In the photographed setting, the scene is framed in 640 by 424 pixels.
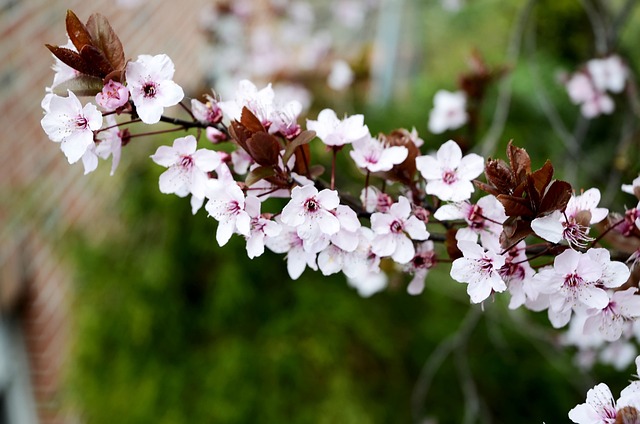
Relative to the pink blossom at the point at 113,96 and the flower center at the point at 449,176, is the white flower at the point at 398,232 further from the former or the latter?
the pink blossom at the point at 113,96

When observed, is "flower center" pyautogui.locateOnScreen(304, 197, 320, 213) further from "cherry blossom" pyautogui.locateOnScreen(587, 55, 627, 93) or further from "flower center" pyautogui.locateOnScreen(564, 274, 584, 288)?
"cherry blossom" pyautogui.locateOnScreen(587, 55, 627, 93)

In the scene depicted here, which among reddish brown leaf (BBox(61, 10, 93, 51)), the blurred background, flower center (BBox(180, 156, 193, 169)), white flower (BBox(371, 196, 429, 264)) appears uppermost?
reddish brown leaf (BBox(61, 10, 93, 51))

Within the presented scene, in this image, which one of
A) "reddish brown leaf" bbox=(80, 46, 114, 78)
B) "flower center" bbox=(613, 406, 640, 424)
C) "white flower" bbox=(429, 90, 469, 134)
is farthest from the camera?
"white flower" bbox=(429, 90, 469, 134)

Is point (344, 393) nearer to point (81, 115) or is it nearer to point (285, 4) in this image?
point (81, 115)

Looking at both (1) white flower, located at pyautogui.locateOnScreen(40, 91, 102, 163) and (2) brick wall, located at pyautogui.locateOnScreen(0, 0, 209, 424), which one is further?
(2) brick wall, located at pyautogui.locateOnScreen(0, 0, 209, 424)

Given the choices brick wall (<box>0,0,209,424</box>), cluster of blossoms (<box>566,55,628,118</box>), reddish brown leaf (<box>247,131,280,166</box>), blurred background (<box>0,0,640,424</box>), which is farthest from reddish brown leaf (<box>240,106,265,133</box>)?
brick wall (<box>0,0,209,424</box>)

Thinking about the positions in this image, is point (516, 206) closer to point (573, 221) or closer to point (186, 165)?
point (573, 221)
